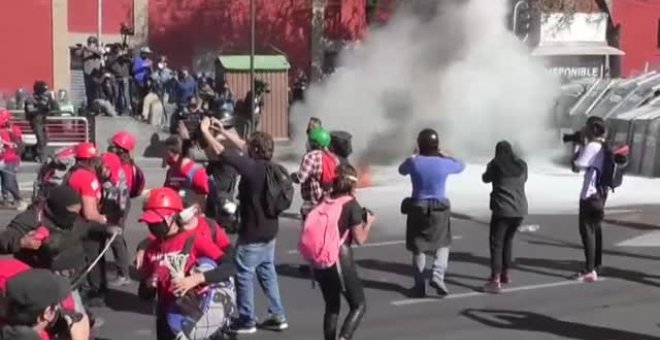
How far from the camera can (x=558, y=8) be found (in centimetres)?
3047

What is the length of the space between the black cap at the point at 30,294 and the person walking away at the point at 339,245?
360 cm

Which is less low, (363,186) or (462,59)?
(462,59)

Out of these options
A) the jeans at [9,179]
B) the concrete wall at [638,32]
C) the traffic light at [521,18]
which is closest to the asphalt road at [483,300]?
the jeans at [9,179]

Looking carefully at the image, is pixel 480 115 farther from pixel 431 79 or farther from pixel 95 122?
pixel 95 122

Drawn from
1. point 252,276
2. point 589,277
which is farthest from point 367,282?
point 252,276

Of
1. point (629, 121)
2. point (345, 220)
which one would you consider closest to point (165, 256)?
Answer: point (345, 220)

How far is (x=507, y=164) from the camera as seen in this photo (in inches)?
422

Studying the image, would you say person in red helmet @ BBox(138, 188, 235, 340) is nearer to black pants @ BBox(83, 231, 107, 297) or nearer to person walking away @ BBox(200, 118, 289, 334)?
person walking away @ BBox(200, 118, 289, 334)

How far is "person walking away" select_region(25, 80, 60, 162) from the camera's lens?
22391 millimetres

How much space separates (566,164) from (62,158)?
45.2 feet

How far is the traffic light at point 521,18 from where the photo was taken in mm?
22797

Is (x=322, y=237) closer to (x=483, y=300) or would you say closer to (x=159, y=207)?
(x=159, y=207)

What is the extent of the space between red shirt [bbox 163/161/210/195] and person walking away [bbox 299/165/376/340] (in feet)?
5.68

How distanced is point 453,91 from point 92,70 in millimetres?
7912
